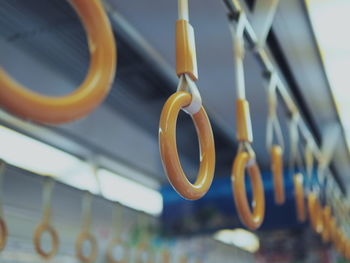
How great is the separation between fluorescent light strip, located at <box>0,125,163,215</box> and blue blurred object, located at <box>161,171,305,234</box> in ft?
0.58

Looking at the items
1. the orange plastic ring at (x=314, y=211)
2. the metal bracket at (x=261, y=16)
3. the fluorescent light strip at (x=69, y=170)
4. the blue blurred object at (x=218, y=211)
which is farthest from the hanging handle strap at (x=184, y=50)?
the blue blurred object at (x=218, y=211)

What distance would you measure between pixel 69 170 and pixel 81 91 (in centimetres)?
299

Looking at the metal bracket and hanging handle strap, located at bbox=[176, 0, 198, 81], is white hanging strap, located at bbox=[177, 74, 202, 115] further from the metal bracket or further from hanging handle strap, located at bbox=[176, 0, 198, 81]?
the metal bracket

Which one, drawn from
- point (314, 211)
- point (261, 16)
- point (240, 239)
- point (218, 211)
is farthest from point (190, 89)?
point (240, 239)

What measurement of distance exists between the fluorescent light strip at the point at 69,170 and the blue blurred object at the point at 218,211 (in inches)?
7.0

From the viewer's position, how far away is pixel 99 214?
365 centimetres

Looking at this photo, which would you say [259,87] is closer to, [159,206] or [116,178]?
[116,178]

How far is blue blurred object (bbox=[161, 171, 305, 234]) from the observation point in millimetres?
4008

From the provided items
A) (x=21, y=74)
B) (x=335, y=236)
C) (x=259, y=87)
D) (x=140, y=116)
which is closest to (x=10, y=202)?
(x=21, y=74)

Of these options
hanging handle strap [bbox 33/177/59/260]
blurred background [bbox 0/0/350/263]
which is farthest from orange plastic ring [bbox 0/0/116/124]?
hanging handle strap [bbox 33/177/59/260]

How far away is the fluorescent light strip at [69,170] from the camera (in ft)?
9.31

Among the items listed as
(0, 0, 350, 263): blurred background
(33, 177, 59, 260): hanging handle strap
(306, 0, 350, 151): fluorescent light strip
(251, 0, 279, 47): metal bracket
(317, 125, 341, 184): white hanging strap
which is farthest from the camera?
(317, 125, 341, 184): white hanging strap

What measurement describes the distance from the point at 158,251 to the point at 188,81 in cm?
379

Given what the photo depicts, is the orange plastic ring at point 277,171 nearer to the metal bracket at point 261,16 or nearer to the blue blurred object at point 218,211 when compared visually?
the metal bracket at point 261,16
